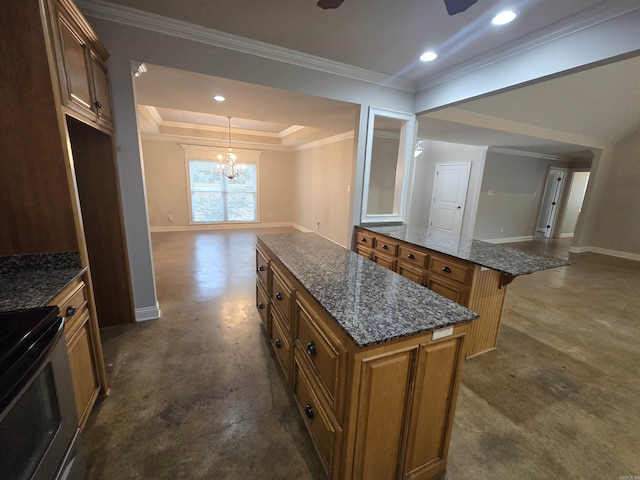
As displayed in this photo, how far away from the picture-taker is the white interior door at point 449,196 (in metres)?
6.54

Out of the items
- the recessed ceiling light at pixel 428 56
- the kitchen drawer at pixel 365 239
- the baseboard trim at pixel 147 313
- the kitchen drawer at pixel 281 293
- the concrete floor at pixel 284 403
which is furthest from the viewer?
the kitchen drawer at pixel 365 239

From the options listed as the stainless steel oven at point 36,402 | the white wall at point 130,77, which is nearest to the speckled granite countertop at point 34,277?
the stainless steel oven at point 36,402

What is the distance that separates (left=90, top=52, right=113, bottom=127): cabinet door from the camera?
73.4 inches

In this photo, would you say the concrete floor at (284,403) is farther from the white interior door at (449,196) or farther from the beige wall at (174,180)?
the beige wall at (174,180)

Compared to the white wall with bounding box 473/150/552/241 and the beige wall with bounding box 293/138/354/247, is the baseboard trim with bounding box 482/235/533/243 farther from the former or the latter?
the beige wall with bounding box 293/138/354/247

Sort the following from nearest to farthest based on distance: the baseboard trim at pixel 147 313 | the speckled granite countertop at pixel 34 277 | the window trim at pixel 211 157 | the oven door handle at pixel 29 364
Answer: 1. the oven door handle at pixel 29 364
2. the speckled granite countertop at pixel 34 277
3. the baseboard trim at pixel 147 313
4. the window trim at pixel 211 157

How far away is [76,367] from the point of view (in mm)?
1372

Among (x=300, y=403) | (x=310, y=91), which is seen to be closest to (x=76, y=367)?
(x=300, y=403)

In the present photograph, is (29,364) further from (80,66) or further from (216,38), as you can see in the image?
(216,38)

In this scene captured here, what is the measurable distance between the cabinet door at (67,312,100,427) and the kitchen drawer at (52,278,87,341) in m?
0.06

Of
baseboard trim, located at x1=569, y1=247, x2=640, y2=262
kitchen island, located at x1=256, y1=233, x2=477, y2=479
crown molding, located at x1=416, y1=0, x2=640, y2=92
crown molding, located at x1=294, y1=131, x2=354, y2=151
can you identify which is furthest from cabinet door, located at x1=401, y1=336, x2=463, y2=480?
Answer: baseboard trim, located at x1=569, y1=247, x2=640, y2=262

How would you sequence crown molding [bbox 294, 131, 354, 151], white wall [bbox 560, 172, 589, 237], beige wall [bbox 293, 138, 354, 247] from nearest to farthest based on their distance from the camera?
crown molding [bbox 294, 131, 354, 151]
beige wall [bbox 293, 138, 354, 247]
white wall [bbox 560, 172, 589, 237]

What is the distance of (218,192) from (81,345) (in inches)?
255

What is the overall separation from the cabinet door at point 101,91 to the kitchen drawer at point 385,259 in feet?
9.02
